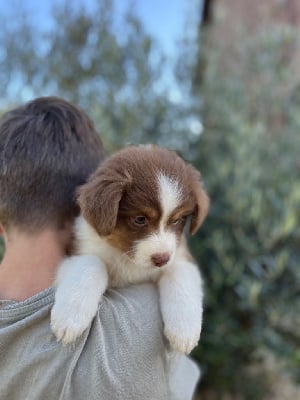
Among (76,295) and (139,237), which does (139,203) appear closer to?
(139,237)

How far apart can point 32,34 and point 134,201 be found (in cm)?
466

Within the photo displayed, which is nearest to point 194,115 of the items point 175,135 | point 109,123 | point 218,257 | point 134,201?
point 175,135

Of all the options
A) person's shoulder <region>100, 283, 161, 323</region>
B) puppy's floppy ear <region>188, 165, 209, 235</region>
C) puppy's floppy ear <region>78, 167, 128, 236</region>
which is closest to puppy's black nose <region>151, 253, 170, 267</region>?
person's shoulder <region>100, 283, 161, 323</region>

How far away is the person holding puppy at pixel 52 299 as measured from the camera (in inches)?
71.5

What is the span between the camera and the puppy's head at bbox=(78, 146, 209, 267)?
2131 mm

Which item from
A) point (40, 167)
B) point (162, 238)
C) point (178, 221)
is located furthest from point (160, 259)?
point (40, 167)

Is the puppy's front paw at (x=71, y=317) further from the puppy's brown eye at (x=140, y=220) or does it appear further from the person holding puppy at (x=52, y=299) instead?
the puppy's brown eye at (x=140, y=220)

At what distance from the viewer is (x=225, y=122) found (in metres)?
5.50

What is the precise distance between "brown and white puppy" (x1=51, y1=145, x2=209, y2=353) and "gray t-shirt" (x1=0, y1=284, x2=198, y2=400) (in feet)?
0.23

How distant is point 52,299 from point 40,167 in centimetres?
55

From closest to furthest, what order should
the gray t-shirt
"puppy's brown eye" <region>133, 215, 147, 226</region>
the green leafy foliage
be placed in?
the gray t-shirt, "puppy's brown eye" <region>133, 215, 147, 226</region>, the green leafy foliage

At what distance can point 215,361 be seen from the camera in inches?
196

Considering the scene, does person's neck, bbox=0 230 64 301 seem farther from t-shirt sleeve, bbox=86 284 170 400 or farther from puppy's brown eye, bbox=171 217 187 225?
puppy's brown eye, bbox=171 217 187 225

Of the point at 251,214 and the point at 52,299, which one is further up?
the point at 52,299
